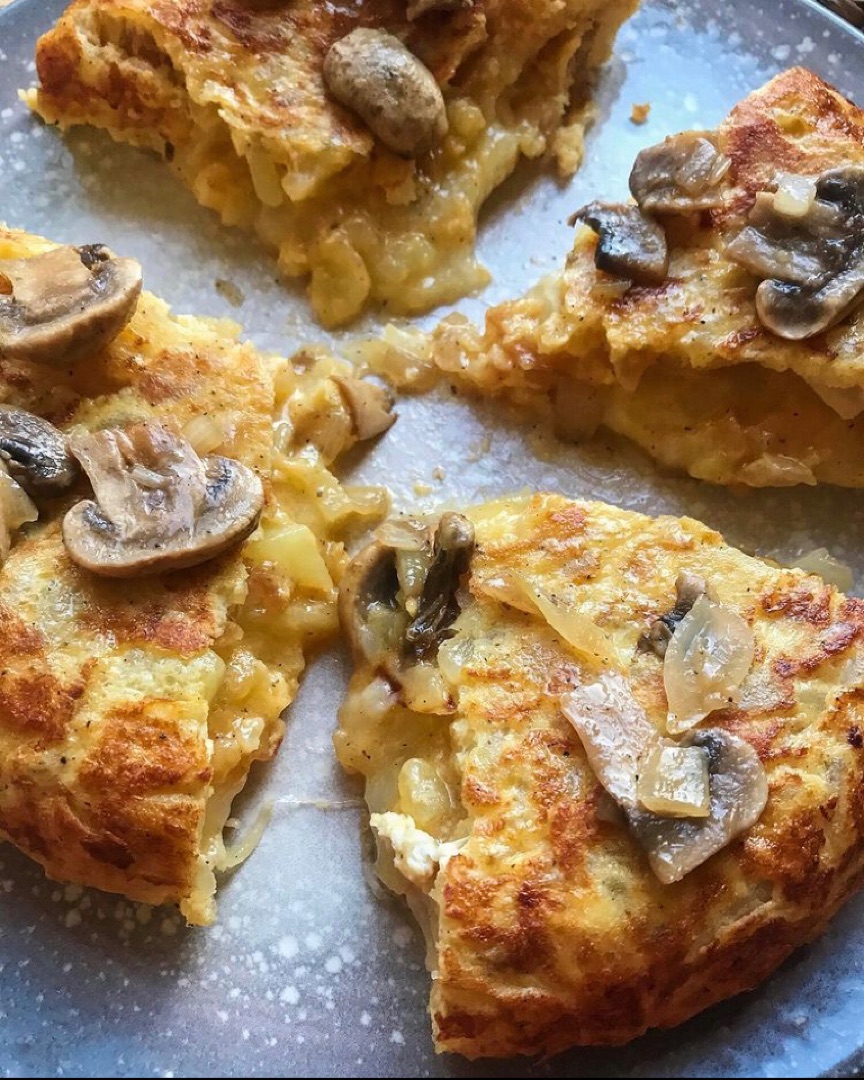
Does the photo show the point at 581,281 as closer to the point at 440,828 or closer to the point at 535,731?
the point at 535,731

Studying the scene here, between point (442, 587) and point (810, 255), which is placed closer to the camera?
point (442, 587)

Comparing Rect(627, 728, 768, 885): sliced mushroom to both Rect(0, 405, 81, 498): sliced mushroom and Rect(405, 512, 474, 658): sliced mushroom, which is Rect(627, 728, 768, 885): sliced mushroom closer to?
Rect(405, 512, 474, 658): sliced mushroom

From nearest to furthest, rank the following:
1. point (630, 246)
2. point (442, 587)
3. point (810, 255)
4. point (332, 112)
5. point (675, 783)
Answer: point (675, 783) → point (442, 587) → point (810, 255) → point (630, 246) → point (332, 112)

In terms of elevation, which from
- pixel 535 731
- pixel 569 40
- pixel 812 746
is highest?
pixel 569 40

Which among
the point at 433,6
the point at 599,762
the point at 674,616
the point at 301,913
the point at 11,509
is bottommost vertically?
the point at 301,913

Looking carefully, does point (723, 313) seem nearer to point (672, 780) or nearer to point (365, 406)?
point (365, 406)

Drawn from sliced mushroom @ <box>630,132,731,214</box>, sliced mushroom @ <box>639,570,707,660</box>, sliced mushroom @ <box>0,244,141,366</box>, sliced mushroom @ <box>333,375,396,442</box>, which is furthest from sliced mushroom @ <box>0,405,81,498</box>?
sliced mushroom @ <box>630,132,731,214</box>

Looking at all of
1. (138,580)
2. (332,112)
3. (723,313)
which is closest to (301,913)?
(138,580)

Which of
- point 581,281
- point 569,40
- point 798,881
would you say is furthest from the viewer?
point 569,40

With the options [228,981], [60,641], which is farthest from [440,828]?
[60,641]
